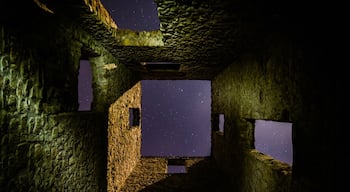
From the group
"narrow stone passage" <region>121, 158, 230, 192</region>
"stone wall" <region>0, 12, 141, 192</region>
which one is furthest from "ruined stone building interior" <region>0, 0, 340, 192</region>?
"narrow stone passage" <region>121, 158, 230, 192</region>

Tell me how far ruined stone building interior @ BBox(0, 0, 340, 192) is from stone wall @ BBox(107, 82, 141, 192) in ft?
0.29

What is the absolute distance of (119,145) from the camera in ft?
18.6

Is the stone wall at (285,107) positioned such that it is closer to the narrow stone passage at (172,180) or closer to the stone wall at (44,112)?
the narrow stone passage at (172,180)

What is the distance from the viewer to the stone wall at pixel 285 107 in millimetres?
1982

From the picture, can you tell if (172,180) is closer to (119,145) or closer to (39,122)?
(119,145)

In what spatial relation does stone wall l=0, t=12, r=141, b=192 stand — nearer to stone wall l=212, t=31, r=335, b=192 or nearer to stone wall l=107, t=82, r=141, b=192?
stone wall l=107, t=82, r=141, b=192

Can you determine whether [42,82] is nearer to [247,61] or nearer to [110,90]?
[110,90]

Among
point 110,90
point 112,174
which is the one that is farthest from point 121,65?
point 112,174

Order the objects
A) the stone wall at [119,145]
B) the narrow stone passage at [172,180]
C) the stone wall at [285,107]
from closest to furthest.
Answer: the stone wall at [285,107]
the stone wall at [119,145]
the narrow stone passage at [172,180]

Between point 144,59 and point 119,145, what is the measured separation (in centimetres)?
231

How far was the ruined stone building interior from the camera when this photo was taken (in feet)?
6.32

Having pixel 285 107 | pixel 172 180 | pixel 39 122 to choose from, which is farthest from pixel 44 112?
pixel 172 180

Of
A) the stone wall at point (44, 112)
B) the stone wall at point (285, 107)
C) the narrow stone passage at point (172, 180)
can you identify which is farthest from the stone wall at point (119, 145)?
the stone wall at point (285, 107)

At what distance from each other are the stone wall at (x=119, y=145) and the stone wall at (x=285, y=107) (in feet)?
9.03
